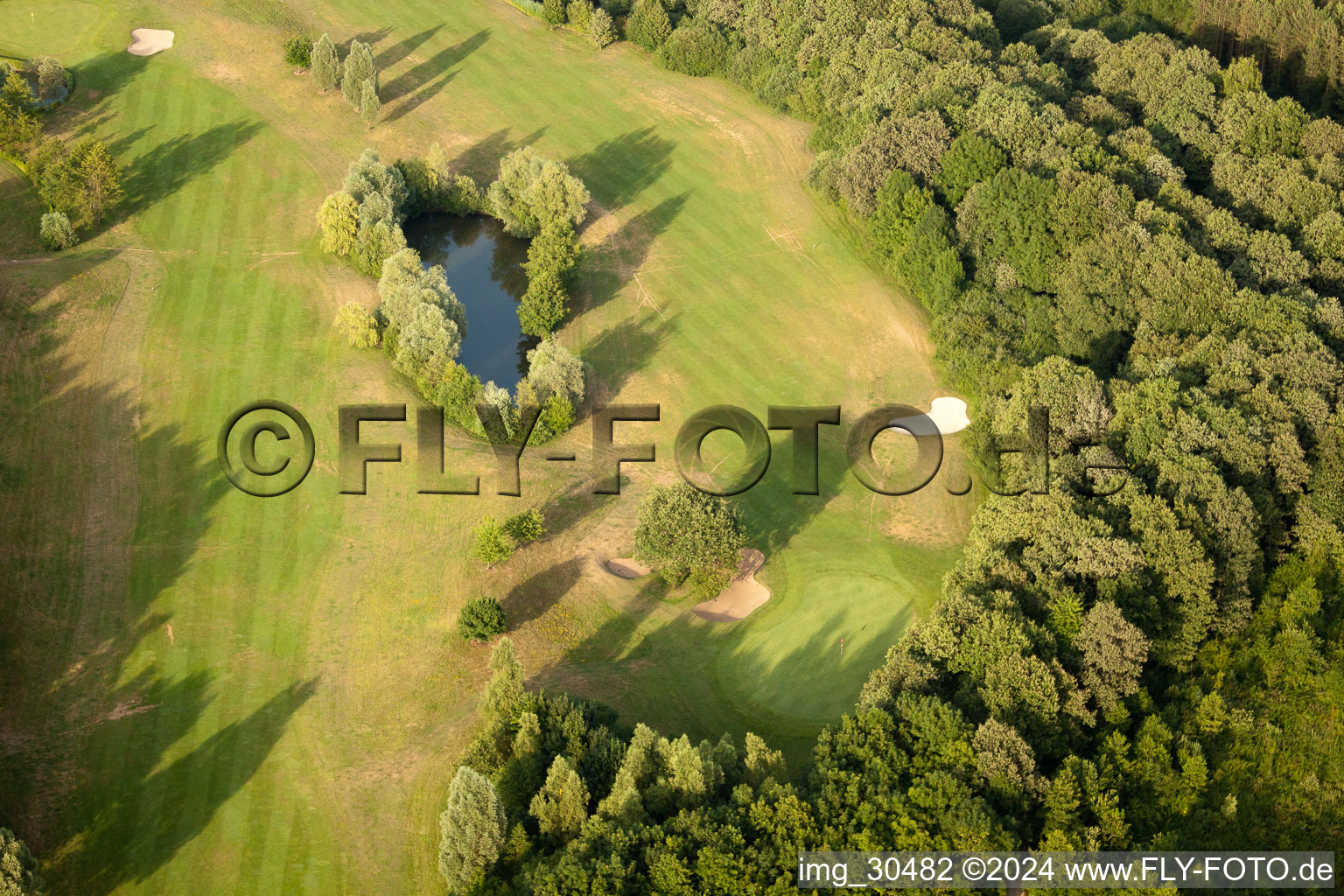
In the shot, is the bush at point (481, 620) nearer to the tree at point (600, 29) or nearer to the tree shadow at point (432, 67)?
the tree shadow at point (432, 67)

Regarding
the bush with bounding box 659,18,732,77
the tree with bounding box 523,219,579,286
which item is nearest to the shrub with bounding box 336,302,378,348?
the tree with bounding box 523,219,579,286

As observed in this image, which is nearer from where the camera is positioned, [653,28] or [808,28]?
[808,28]

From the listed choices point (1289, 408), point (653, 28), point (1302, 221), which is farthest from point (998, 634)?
point (653, 28)

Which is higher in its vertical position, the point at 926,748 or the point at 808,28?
the point at 808,28

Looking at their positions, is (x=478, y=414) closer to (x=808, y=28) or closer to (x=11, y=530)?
(x=11, y=530)

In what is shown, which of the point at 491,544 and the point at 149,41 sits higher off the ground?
the point at 149,41

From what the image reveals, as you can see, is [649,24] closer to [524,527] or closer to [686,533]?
[524,527]

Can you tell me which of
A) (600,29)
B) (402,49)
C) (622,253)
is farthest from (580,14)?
(622,253)
